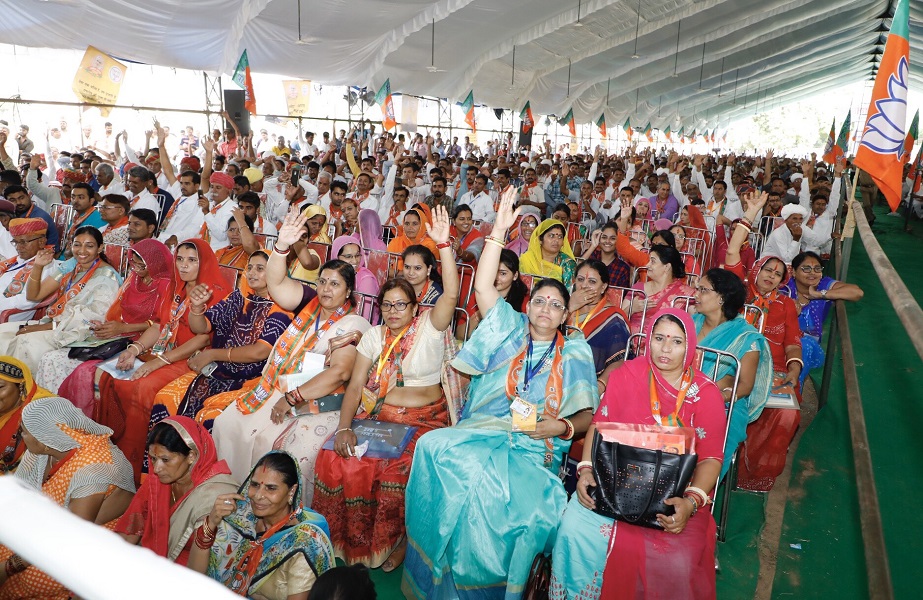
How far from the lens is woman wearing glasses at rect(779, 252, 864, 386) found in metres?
4.27

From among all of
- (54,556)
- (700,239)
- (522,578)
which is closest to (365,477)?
(522,578)

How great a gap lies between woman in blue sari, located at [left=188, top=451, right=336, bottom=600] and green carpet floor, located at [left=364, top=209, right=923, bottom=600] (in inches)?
32.5

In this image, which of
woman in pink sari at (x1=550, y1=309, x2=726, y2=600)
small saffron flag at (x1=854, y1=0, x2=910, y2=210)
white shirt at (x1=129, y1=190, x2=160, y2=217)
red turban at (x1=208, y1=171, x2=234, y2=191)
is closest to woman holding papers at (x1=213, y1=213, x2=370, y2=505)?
woman in pink sari at (x1=550, y1=309, x2=726, y2=600)

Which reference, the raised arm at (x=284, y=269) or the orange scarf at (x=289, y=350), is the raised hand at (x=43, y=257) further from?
the orange scarf at (x=289, y=350)

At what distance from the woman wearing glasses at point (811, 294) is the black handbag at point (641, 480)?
2.34m

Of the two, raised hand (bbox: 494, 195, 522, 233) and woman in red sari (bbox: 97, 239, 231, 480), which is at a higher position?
raised hand (bbox: 494, 195, 522, 233)

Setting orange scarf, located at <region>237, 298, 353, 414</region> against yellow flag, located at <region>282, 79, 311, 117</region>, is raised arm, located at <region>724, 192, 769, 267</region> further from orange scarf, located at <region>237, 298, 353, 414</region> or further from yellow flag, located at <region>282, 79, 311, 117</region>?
yellow flag, located at <region>282, 79, 311, 117</region>

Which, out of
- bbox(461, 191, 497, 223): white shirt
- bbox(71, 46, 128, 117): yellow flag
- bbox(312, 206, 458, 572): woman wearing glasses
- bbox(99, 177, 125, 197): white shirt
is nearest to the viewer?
bbox(312, 206, 458, 572): woman wearing glasses

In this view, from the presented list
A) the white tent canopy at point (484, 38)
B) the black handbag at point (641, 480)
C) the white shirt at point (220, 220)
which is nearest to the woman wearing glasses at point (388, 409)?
the black handbag at point (641, 480)

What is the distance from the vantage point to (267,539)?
2148 millimetres

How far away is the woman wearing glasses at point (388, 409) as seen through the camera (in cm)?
287

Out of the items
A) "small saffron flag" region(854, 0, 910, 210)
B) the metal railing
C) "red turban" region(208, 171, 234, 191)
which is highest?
"small saffron flag" region(854, 0, 910, 210)

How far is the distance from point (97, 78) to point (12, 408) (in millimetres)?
7617

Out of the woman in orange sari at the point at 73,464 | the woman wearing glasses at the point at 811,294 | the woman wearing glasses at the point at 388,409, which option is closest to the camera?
the woman in orange sari at the point at 73,464
